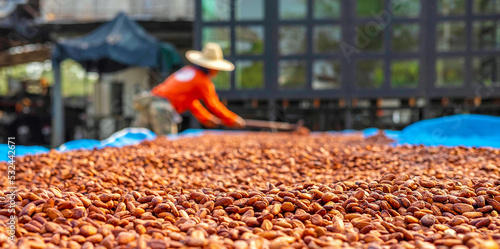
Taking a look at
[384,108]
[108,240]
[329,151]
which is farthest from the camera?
[384,108]

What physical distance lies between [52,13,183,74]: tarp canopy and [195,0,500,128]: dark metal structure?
2.99ft

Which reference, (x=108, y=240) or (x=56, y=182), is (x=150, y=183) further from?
(x=108, y=240)

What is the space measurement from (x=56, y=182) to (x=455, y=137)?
3.25m

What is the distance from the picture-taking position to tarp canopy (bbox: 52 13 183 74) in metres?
5.98

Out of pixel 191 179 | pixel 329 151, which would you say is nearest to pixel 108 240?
pixel 191 179

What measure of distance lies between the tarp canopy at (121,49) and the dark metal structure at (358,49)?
911 mm

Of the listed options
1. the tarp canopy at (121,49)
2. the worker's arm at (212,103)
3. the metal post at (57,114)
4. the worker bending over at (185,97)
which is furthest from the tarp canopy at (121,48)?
the worker's arm at (212,103)

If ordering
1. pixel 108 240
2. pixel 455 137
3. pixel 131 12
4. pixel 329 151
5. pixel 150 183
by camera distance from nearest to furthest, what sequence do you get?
1. pixel 108 240
2. pixel 150 183
3. pixel 329 151
4. pixel 455 137
5. pixel 131 12

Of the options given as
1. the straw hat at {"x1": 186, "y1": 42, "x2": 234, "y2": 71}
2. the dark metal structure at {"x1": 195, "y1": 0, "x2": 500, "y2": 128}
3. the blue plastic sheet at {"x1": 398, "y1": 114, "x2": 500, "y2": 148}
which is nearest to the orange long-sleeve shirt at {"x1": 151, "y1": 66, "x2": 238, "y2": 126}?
the straw hat at {"x1": 186, "y1": 42, "x2": 234, "y2": 71}

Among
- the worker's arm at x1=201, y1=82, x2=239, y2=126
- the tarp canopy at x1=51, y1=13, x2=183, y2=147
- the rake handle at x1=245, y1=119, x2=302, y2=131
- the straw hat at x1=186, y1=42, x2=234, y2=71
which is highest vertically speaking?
the tarp canopy at x1=51, y1=13, x2=183, y2=147

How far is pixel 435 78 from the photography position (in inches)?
261

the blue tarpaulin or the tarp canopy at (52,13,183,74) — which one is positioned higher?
the tarp canopy at (52,13,183,74)

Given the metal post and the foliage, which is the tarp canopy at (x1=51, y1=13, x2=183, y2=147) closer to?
the metal post

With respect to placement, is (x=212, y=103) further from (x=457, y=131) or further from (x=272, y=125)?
(x=457, y=131)
